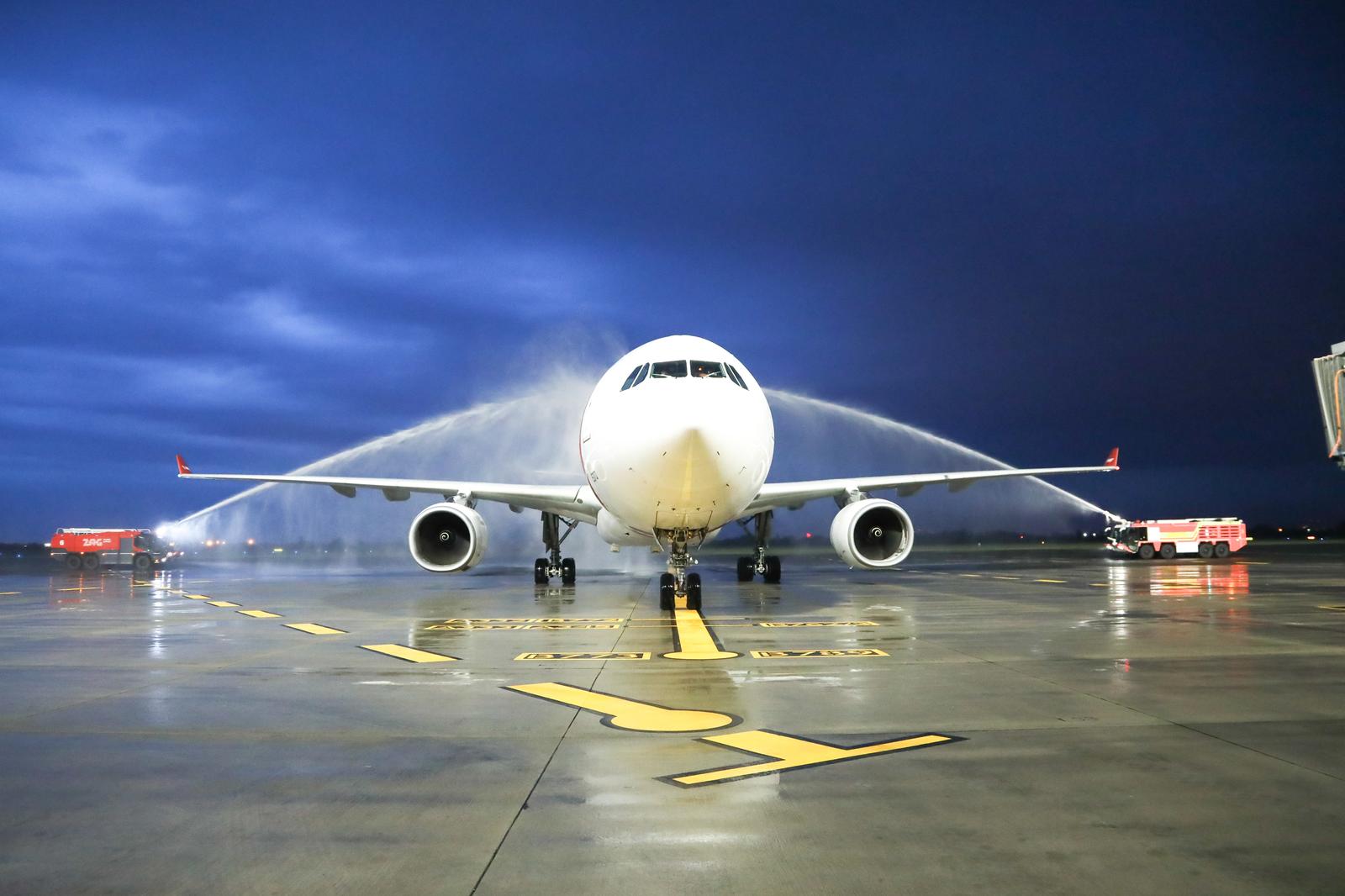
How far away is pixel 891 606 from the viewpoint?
1536 cm

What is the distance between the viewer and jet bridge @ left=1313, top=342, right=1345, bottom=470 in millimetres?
11195

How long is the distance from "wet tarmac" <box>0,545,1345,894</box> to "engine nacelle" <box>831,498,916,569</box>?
541 cm

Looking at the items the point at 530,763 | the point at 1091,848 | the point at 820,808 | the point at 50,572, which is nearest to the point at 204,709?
the point at 530,763

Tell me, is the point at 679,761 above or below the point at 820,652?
above

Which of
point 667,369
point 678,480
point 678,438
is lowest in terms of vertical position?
point 678,480

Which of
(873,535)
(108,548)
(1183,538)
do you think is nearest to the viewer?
(873,535)

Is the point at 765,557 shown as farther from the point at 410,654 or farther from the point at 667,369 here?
the point at 410,654

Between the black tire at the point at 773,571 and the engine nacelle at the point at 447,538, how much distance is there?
257 inches

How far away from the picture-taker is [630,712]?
6578 millimetres

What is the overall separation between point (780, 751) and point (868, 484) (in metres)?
15.7

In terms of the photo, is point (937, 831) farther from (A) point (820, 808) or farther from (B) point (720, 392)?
(B) point (720, 392)

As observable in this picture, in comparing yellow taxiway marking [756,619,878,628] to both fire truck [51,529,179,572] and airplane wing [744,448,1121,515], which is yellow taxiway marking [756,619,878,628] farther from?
fire truck [51,529,179,572]

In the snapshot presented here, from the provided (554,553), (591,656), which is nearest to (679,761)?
(591,656)

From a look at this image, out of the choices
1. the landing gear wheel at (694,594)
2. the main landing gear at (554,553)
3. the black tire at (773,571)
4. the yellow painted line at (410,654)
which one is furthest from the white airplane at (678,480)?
the yellow painted line at (410,654)
